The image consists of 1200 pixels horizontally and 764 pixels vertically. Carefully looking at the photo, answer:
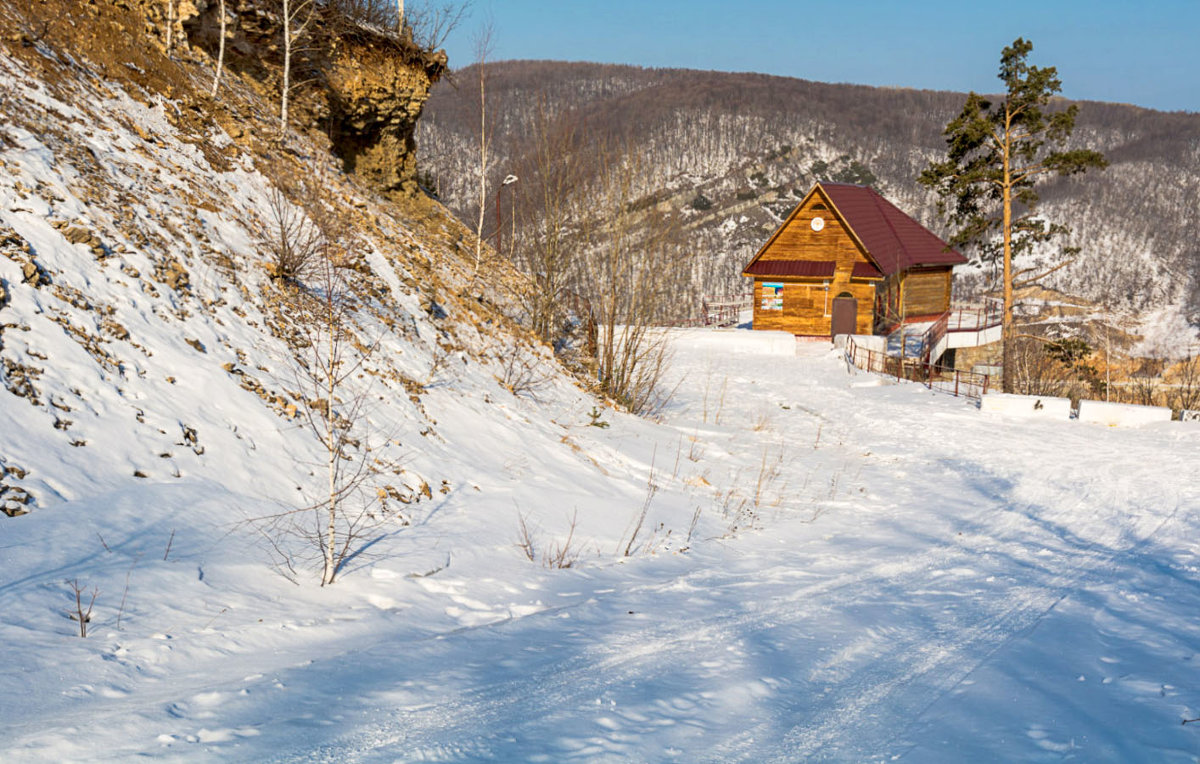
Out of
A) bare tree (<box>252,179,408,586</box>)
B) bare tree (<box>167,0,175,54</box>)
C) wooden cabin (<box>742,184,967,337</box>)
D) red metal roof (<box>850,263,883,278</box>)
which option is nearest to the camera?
bare tree (<box>252,179,408,586</box>)

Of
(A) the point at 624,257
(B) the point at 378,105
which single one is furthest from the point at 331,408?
(B) the point at 378,105

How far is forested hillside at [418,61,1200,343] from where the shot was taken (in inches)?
4163

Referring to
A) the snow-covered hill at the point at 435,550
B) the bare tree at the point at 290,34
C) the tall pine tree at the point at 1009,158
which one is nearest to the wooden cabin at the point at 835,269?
the tall pine tree at the point at 1009,158

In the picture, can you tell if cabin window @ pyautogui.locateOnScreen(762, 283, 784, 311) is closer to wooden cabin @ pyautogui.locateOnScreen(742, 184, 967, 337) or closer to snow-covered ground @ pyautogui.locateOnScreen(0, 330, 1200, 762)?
wooden cabin @ pyautogui.locateOnScreen(742, 184, 967, 337)

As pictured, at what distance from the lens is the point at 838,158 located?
132750 millimetres

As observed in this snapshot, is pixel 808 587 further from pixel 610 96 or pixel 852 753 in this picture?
pixel 610 96

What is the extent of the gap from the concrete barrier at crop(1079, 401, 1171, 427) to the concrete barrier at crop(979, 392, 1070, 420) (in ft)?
1.52

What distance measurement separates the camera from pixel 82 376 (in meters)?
6.46

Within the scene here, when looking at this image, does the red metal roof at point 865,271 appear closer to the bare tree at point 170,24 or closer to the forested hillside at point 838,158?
the bare tree at point 170,24

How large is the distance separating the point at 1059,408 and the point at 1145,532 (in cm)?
988

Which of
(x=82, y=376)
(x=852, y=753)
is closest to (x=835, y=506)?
(x=852, y=753)

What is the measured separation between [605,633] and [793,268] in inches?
1300

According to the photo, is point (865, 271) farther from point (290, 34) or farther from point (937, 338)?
point (290, 34)

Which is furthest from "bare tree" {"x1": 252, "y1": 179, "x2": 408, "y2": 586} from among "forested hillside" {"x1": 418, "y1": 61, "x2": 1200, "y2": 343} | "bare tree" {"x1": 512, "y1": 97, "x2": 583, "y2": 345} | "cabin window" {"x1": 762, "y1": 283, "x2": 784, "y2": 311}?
"forested hillside" {"x1": 418, "y1": 61, "x2": 1200, "y2": 343}
